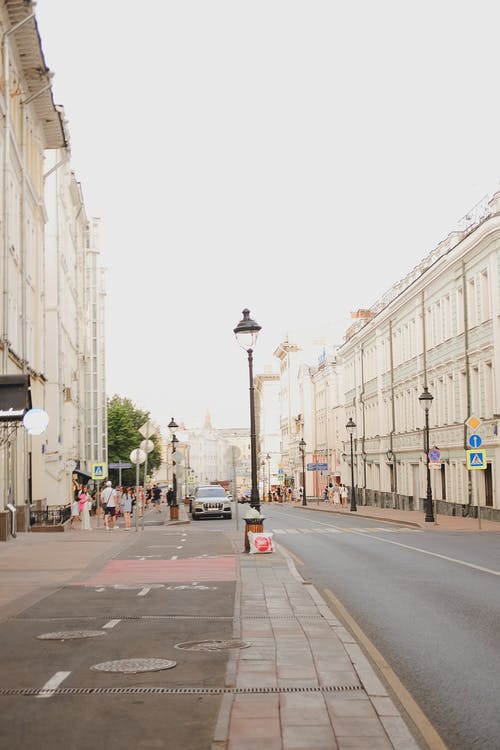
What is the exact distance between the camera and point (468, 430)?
4619 centimetres

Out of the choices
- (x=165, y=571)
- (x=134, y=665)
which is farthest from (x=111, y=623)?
(x=165, y=571)

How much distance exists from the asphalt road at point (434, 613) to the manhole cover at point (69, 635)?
311 cm

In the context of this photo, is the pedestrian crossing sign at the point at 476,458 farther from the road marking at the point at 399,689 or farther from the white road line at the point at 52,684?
the white road line at the point at 52,684

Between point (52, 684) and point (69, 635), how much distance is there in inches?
113

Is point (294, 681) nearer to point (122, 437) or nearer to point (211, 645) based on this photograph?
point (211, 645)

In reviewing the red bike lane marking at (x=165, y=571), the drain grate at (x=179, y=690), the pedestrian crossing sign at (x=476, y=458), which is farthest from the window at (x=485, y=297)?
the drain grate at (x=179, y=690)

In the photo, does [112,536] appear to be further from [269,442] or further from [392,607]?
[269,442]

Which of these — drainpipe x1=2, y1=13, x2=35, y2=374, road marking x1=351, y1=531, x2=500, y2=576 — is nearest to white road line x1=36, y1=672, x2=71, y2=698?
road marking x1=351, y1=531, x2=500, y2=576

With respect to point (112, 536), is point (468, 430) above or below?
above

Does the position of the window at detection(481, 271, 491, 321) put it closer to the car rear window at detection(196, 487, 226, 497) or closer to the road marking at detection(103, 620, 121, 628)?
the car rear window at detection(196, 487, 226, 497)

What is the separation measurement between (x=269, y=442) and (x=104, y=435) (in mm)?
80576

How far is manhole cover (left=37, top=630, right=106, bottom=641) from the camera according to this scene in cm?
1100

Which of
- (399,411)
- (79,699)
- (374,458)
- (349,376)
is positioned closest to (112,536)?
(79,699)

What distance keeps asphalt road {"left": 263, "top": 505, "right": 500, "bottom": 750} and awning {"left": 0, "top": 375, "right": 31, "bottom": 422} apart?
6.71 m
